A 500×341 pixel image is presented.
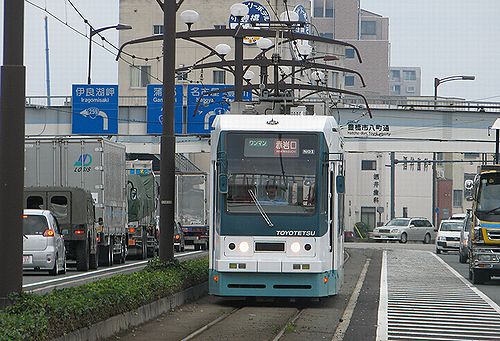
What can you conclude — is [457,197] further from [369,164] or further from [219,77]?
[219,77]

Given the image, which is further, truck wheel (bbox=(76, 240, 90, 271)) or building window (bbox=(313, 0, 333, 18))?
building window (bbox=(313, 0, 333, 18))

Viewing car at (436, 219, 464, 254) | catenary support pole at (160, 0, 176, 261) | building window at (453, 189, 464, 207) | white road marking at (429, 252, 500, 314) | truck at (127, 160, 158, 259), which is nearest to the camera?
catenary support pole at (160, 0, 176, 261)

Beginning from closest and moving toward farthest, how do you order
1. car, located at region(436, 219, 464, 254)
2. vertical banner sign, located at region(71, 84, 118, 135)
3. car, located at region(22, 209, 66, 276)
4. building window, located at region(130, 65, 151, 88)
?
car, located at region(22, 209, 66, 276) → vertical banner sign, located at region(71, 84, 118, 135) → car, located at region(436, 219, 464, 254) → building window, located at region(130, 65, 151, 88)

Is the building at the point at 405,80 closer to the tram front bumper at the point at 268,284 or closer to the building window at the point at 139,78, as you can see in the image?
the building window at the point at 139,78

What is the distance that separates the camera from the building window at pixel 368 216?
348 ft

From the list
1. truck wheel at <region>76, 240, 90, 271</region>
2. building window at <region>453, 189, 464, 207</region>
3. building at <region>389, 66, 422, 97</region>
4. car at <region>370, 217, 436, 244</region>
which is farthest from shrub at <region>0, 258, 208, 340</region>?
building at <region>389, 66, 422, 97</region>

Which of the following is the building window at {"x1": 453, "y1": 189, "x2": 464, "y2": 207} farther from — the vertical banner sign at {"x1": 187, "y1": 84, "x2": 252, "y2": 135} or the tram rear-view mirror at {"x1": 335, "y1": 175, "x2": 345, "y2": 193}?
the tram rear-view mirror at {"x1": 335, "y1": 175, "x2": 345, "y2": 193}

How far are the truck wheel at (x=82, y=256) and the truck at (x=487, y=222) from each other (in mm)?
10702

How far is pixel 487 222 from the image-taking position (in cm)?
3017

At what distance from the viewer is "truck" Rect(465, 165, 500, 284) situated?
98.7 ft

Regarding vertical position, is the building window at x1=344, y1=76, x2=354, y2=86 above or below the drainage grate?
above

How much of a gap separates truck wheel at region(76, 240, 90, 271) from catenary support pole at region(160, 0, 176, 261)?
1007cm

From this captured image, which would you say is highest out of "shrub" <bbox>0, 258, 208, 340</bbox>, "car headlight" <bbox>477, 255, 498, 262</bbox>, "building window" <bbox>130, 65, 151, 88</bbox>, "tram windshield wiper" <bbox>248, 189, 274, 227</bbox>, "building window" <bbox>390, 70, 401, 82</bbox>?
Result: "building window" <bbox>390, 70, 401, 82</bbox>

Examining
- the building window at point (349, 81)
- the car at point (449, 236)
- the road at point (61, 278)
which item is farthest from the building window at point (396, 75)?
the road at point (61, 278)
